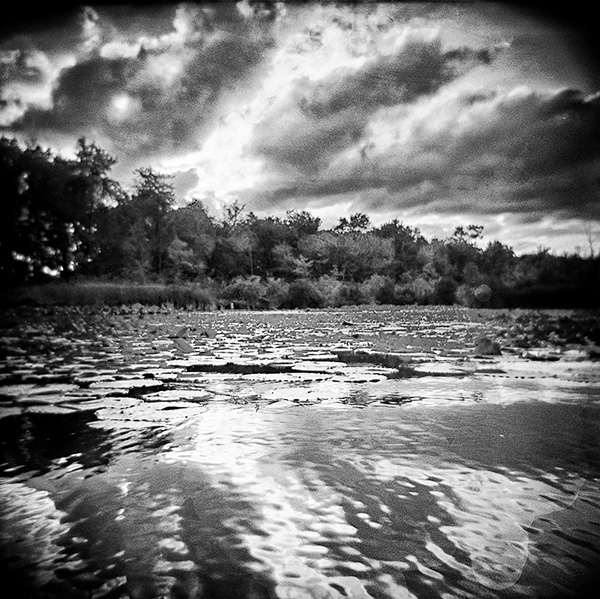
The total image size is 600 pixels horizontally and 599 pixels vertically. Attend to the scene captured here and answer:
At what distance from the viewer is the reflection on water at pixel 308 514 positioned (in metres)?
0.44

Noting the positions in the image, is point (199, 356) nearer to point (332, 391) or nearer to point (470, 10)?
point (332, 391)

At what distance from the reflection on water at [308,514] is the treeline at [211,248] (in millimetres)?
1801

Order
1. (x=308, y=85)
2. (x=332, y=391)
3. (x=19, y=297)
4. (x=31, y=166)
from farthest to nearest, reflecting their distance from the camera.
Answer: (x=19, y=297) → (x=31, y=166) → (x=308, y=85) → (x=332, y=391)

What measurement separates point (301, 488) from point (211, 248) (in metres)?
2.68

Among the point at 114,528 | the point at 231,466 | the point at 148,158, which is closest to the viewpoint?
the point at 114,528

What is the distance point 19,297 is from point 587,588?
143 inches

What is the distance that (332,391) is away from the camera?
134cm

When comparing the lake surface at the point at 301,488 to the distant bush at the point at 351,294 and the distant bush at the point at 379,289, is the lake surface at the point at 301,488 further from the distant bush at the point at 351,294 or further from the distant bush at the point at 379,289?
the distant bush at the point at 351,294

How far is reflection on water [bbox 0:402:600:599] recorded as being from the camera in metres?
0.44

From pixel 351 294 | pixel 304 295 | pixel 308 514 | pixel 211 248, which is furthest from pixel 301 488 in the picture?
pixel 304 295

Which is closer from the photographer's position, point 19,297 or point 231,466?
point 231,466

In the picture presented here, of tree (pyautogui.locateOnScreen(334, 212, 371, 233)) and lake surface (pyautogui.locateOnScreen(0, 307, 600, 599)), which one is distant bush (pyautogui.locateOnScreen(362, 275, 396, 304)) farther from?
lake surface (pyautogui.locateOnScreen(0, 307, 600, 599))

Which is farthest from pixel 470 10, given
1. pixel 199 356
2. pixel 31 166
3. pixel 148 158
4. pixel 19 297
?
pixel 19 297

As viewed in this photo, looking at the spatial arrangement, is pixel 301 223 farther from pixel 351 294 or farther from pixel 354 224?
pixel 351 294
